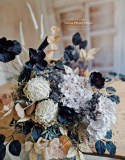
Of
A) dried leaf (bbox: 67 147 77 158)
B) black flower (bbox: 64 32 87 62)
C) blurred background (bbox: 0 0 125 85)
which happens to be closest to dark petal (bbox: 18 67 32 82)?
black flower (bbox: 64 32 87 62)

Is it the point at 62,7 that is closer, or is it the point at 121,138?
the point at 121,138

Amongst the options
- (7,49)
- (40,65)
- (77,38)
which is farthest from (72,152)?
(77,38)

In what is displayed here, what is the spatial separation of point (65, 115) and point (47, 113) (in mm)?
70

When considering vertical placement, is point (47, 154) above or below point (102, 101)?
below

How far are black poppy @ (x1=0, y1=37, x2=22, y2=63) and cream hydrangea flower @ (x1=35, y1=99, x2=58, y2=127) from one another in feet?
0.73

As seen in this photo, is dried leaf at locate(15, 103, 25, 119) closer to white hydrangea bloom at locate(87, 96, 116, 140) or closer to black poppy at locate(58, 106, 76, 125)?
black poppy at locate(58, 106, 76, 125)

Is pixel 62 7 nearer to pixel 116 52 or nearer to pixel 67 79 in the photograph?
pixel 116 52

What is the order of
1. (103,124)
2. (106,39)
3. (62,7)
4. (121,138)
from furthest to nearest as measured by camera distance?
(106,39) → (62,7) → (121,138) → (103,124)

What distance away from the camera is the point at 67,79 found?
0.50 meters

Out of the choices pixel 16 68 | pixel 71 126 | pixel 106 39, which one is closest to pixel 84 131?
pixel 71 126

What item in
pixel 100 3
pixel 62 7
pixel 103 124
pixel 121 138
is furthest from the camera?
pixel 62 7

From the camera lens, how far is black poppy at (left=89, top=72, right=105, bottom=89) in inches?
18.8

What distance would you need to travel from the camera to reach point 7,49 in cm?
43

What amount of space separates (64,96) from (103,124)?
0.18m
